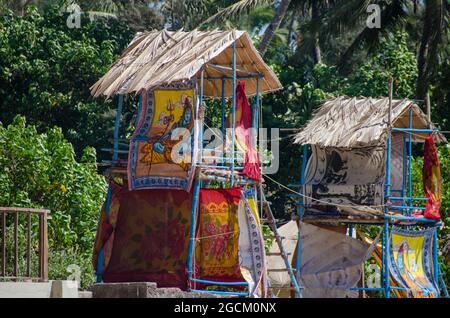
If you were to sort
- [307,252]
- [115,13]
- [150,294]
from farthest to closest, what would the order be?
[115,13] < [307,252] < [150,294]

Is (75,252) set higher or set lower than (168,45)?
lower

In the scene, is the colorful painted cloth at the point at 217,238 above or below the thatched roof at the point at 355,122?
below

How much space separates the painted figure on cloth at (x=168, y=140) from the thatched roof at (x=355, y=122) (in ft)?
13.7

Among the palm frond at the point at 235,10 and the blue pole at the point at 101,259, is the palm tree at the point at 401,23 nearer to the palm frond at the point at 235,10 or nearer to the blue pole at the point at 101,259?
the palm frond at the point at 235,10

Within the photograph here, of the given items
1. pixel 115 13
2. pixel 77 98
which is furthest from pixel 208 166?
pixel 115 13

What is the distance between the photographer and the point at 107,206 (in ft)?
62.6

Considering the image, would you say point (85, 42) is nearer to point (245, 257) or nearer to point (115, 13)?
point (115, 13)

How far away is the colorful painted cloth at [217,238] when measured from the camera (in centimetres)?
1873

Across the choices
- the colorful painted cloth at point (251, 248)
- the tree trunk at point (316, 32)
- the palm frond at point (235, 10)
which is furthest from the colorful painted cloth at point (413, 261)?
the tree trunk at point (316, 32)

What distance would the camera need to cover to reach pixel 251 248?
19000 millimetres

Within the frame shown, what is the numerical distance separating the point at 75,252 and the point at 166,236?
16.4 ft

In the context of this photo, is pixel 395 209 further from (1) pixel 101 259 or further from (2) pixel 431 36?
(2) pixel 431 36

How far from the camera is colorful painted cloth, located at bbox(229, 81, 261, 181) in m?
19.2

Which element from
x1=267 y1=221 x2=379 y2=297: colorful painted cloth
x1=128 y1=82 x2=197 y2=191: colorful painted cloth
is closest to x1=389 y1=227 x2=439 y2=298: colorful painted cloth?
x1=267 y1=221 x2=379 y2=297: colorful painted cloth
